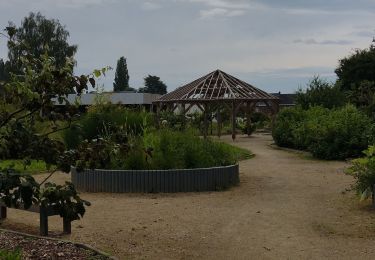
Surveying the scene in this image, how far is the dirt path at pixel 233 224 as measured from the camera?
610 cm

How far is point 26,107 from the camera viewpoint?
3.94 metres

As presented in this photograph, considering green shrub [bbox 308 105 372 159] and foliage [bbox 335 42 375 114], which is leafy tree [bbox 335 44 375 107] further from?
green shrub [bbox 308 105 372 159]

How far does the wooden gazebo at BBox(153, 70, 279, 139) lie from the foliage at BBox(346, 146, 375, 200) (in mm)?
16696

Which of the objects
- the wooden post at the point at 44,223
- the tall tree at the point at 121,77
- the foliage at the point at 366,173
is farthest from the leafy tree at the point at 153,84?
the wooden post at the point at 44,223

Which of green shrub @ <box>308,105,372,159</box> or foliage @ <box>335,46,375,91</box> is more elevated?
foliage @ <box>335,46,375,91</box>

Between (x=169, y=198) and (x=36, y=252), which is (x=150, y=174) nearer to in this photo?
(x=169, y=198)

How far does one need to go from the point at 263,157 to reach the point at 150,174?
8.07m

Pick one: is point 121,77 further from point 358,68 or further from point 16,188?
point 16,188

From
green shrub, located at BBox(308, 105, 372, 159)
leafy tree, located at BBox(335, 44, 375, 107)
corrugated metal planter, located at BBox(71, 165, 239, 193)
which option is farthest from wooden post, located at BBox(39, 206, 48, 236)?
leafy tree, located at BBox(335, 44, 375, 107)

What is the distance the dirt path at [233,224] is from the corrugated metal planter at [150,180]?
11.4 inches

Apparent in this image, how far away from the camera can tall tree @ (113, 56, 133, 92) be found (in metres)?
91.5

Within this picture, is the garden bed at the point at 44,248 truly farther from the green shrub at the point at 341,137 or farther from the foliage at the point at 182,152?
the green shrub at the point at 341,137

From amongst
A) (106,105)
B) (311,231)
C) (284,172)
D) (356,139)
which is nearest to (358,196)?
(311,231)

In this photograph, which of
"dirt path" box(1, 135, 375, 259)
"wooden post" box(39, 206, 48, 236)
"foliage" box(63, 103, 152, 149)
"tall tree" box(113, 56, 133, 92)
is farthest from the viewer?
"tall tree" box(113, 56, 133, 92)
